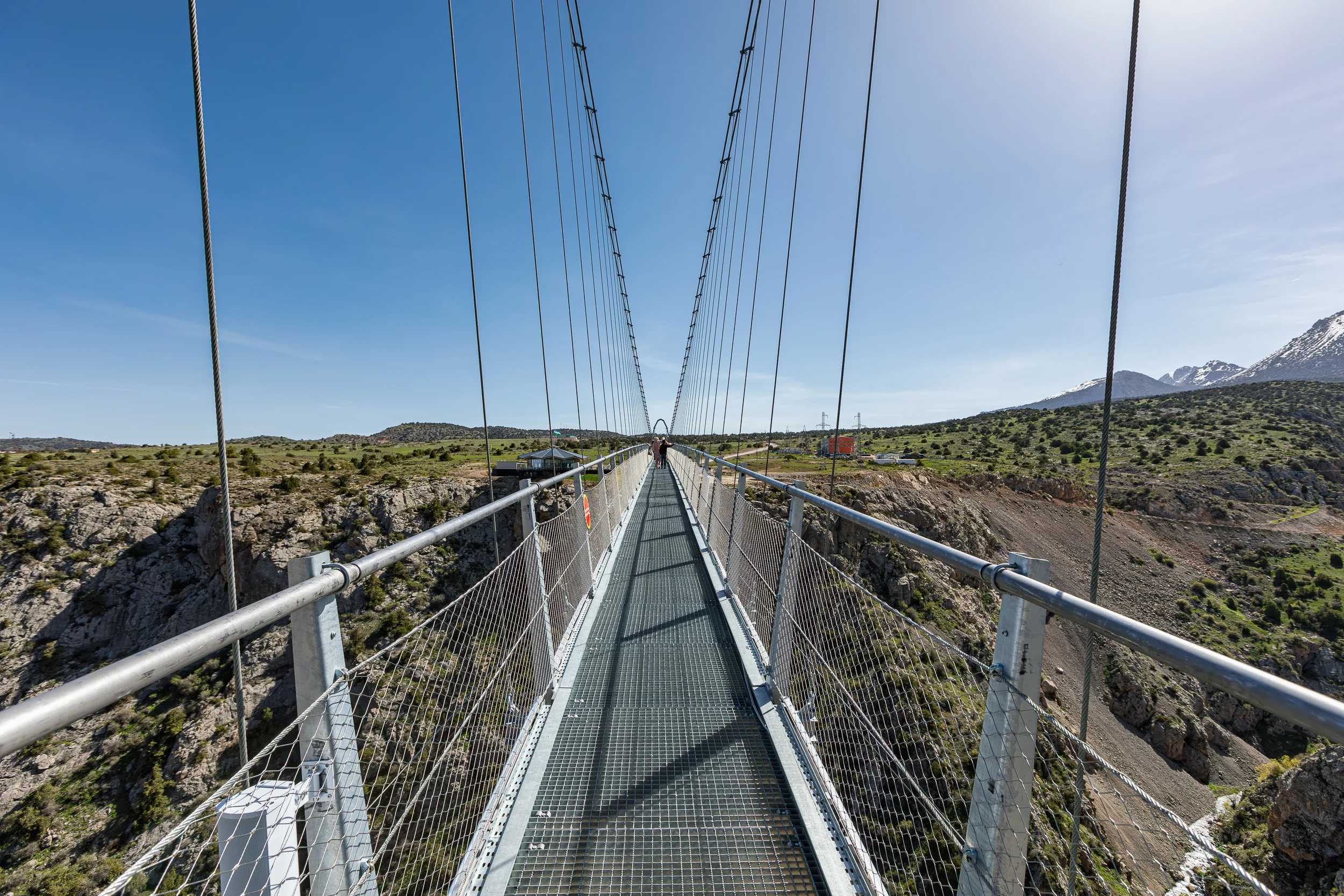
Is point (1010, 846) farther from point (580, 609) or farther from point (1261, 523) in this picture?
point (1261, 523)

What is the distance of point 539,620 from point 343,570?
5.88 feet

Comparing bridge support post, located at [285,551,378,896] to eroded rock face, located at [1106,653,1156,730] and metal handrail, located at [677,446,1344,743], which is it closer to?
metal handrail, located at [677,446,1344,743]

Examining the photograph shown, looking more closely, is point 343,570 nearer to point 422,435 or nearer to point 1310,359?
point 422,435

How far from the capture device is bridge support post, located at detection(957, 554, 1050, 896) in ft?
3.80

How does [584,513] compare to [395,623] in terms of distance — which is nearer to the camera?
[584,513]

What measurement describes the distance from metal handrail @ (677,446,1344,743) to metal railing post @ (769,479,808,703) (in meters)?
1.29

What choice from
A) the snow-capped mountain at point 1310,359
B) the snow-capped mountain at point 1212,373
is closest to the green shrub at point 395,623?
the snow-capped mountain at point 1310,359

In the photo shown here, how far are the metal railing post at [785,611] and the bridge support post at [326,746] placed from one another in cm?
206

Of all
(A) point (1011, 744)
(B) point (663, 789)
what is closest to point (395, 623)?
(B) point (663, 789)

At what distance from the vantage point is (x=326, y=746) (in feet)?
3.57

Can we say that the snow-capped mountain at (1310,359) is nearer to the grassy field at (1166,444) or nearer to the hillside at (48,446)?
the grassy field at (1166,444)

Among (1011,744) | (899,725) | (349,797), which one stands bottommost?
(899,725)

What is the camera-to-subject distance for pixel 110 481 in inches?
1170

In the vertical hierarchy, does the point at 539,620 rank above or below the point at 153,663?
below
